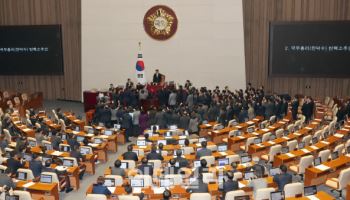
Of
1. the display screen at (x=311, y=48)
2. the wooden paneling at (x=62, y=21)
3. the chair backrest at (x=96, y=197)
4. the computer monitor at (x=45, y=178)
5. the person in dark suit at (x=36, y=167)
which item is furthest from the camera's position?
the wooden paneling at (x=62, y=21)

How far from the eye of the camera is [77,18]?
1198 inches

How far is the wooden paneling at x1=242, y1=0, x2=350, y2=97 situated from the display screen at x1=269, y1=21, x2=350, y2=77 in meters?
0.92

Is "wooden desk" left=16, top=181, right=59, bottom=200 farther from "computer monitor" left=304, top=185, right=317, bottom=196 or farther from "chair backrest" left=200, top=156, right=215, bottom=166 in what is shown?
"computer monitor" left=304, top=185, right=317, bottom=196

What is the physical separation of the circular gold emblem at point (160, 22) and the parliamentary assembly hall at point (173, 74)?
7 cm

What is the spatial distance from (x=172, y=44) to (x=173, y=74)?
2.05 meters

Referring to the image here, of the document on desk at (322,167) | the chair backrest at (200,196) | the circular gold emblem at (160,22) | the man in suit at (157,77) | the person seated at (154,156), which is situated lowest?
the document on desk at (322,167)

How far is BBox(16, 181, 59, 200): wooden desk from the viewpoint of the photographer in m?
12.4

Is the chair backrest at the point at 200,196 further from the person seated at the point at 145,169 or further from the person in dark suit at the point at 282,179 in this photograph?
the person seated at the point at 145,169

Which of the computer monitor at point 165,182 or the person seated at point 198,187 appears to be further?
the computer monitor at point 165,182

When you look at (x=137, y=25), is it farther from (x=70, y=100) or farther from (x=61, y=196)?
(x=61, y=196)

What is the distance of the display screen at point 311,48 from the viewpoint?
27500 millimetres

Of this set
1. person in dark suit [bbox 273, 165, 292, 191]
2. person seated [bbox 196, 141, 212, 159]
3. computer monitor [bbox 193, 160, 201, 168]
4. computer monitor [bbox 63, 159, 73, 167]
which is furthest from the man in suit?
person in dark suit [bbox 273, 165, 292, 191]

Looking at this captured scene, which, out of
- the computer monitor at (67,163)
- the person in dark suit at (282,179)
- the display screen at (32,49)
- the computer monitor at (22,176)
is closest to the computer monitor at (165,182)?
the person in dark suit at (282,179)

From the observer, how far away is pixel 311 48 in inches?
1091
